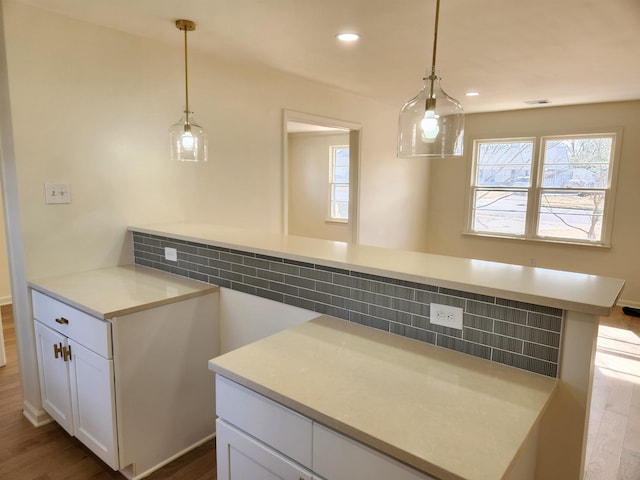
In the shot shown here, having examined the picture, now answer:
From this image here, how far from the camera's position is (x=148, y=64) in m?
2.74

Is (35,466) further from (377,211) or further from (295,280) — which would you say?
(377,211)

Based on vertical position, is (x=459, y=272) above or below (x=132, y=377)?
above

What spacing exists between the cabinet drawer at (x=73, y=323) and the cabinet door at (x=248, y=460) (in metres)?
0.77

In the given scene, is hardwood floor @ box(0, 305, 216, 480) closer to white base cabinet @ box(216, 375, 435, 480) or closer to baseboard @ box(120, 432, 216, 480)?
baseboard @ box(120, 432, 216, 480)

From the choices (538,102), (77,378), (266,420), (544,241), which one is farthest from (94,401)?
(544,241)

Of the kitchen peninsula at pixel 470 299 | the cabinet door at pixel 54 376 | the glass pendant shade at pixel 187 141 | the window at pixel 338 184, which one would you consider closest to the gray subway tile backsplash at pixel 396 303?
the kitchen peninsula at pixel 470 299

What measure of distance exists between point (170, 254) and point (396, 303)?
1526mm

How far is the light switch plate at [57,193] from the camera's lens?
7.75 feet

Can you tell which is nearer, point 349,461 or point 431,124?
point 349,461

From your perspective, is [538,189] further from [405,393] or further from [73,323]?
[73,323]

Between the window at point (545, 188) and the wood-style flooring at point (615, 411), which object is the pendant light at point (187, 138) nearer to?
the wood-style flooring at point (615, 411)

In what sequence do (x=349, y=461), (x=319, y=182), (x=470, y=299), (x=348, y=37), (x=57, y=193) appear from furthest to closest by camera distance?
(x=319, y=182)
(x=348, y=37)
(x=57, y=193)
(x=470, y=299)
(x=349, y=461)

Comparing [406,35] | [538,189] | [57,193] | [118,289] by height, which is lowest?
[118,289]

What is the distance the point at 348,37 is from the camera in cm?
266
